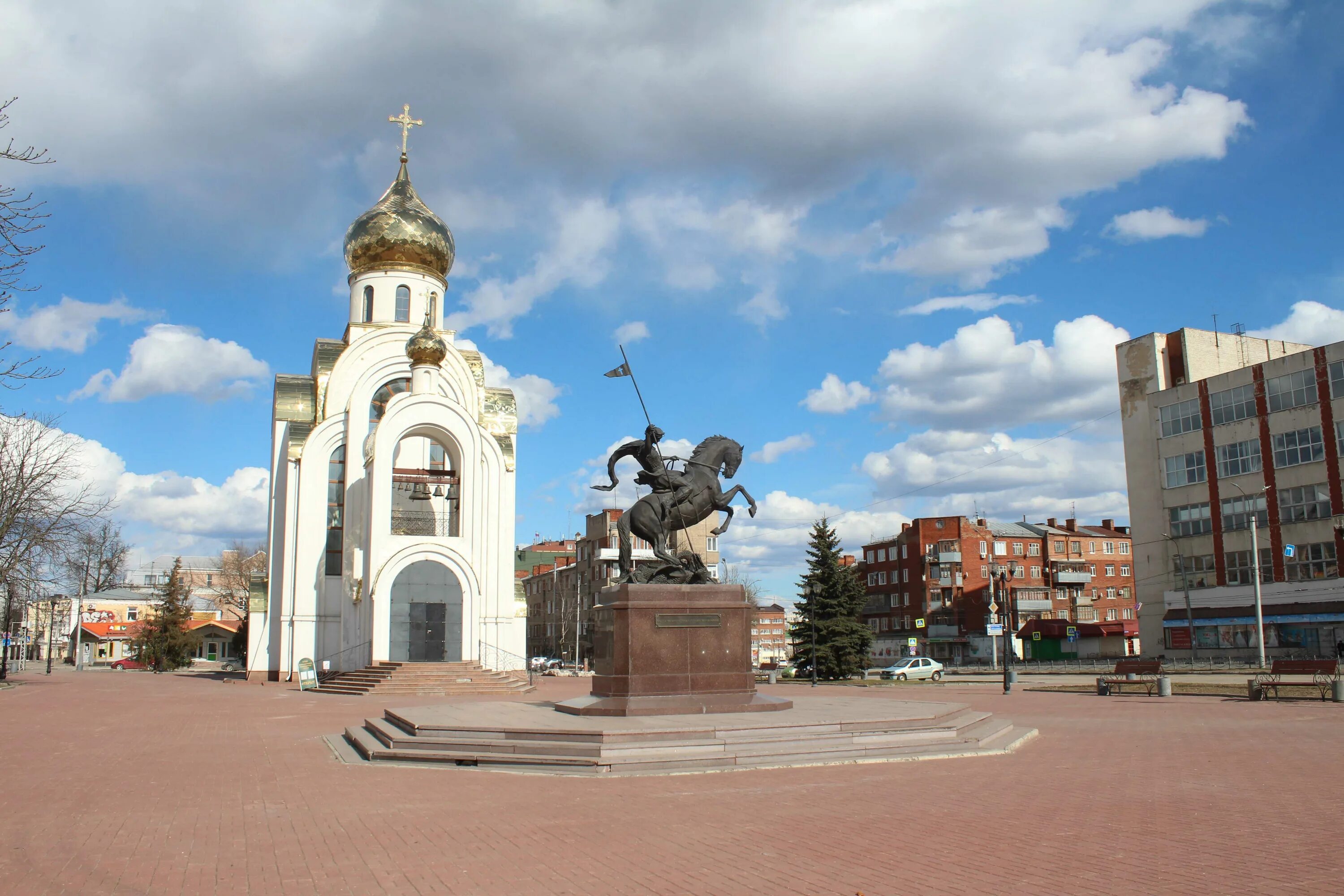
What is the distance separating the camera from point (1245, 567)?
46.5 m

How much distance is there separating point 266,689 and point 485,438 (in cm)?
1046

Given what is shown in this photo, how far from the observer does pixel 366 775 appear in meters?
11.6

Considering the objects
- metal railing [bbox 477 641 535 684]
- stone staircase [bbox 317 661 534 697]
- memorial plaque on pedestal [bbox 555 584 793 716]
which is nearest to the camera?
memorial plaque on pedestal [bbox 555 584 793 716]

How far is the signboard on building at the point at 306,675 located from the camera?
2944 cm

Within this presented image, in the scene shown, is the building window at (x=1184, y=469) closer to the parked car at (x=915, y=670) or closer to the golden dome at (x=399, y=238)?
the parked car at (x=915, y=670)

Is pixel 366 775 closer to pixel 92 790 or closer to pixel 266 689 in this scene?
pixel 92 790

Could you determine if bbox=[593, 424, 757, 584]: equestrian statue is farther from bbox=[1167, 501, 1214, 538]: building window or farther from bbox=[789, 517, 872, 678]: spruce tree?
bbox=[1167, 501, 1214, 538]: building window

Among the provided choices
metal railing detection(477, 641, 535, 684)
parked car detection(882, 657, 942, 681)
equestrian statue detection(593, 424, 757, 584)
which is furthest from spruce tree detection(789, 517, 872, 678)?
equestrian statue detection(593, 424, 757, 584)

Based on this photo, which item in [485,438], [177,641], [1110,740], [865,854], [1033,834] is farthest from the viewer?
[177,641]

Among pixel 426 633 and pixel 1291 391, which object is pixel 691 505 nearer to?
pixel 426 633

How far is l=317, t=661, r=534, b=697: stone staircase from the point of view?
27.2 metres

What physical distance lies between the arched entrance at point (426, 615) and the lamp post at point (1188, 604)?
34.3 metres

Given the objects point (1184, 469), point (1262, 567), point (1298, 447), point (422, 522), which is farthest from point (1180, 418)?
point (422, 522)

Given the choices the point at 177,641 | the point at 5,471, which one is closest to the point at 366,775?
the point at 5,471
